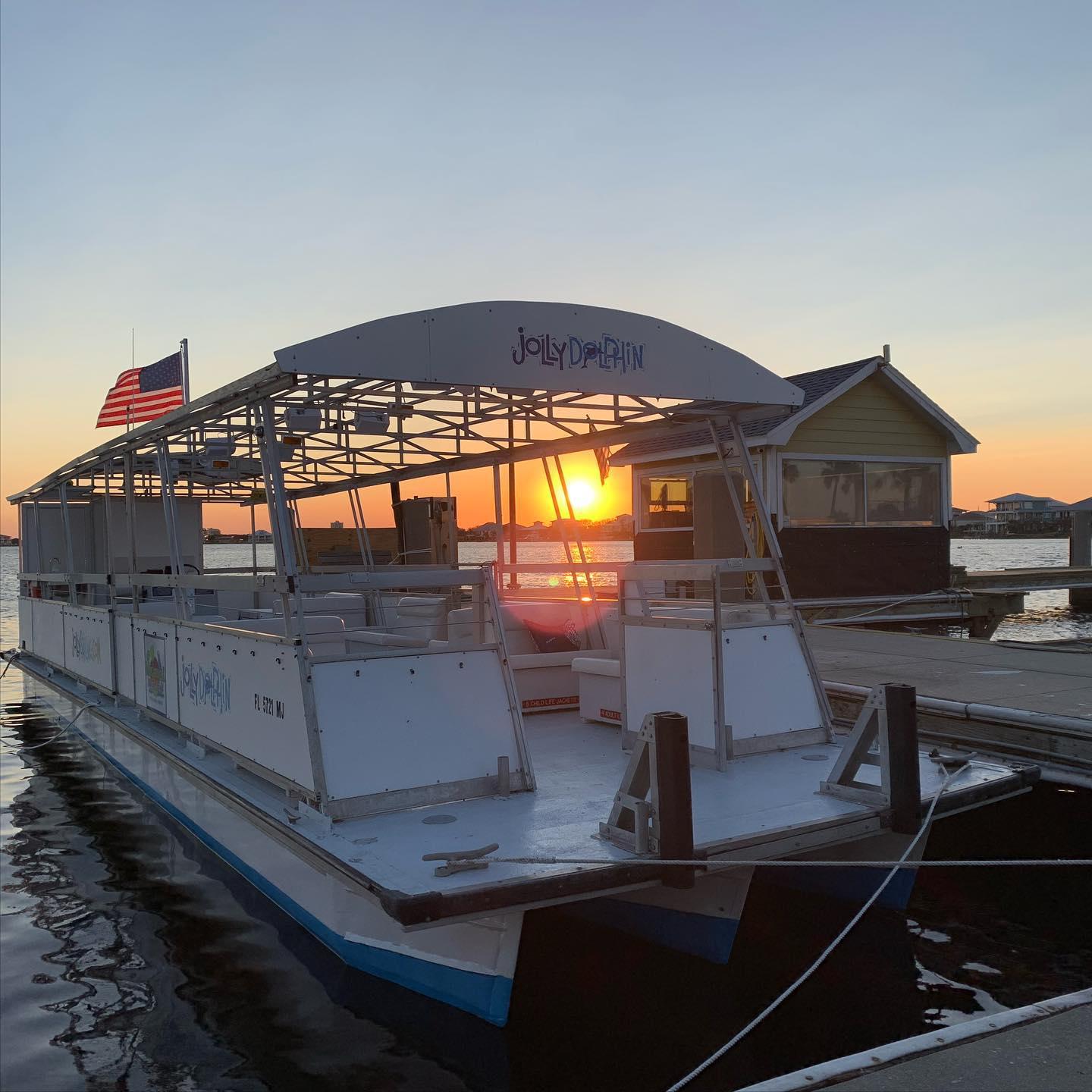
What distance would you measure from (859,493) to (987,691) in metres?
9.90

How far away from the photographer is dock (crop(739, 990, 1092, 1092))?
3371 mm

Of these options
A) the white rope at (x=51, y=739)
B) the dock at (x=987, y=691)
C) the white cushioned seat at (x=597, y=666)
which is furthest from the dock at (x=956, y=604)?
the white rope at (x=51, y=739)

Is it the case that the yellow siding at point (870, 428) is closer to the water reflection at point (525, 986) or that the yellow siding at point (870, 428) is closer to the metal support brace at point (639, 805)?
the water reflection at point (525, 986)

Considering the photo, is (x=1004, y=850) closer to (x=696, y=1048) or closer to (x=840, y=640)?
(x=696, y=1048)

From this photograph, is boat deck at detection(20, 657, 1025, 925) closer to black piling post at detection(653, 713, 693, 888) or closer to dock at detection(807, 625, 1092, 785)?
black piling post at detection(653, 713, 693, 888)

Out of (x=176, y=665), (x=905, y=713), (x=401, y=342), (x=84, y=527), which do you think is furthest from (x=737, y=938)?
(x=84, y=527)

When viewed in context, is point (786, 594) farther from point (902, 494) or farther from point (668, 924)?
point (902, 494)

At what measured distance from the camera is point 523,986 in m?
5.52

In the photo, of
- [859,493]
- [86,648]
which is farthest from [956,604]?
[86,648]

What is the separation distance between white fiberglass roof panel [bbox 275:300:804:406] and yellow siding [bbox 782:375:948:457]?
11351mm

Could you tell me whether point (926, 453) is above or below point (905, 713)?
above

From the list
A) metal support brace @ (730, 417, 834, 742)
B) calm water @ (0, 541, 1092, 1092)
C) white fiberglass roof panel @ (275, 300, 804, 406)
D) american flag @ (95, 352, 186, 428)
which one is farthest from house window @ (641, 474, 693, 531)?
white fiberglass roof panel @ (275, 300, 804, 406)

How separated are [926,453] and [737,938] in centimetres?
1499

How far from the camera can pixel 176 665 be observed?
794 centimetres
